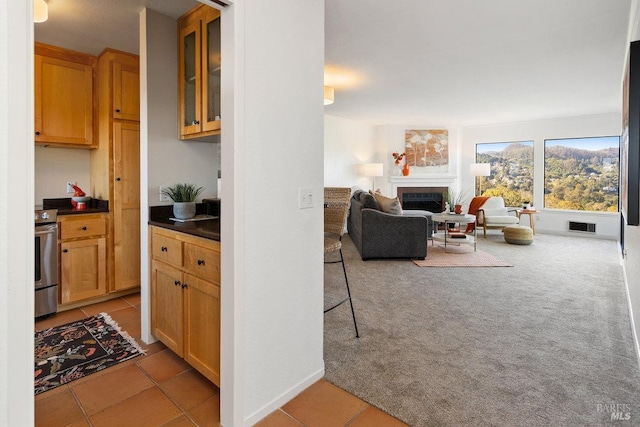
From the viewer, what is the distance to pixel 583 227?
6.79 m

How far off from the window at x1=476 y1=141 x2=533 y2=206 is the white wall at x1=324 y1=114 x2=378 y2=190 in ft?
7.83

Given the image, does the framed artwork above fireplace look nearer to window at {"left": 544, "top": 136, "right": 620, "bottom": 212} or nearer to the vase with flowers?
the vase with flowers

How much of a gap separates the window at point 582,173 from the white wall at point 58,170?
8116mm

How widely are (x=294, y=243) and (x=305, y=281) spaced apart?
0.24 metres

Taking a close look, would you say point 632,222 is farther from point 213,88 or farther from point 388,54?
point 213,88

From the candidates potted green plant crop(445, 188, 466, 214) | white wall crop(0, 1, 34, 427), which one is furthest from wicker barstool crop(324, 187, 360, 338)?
potted green plant crop(445, 188, 466, 214)

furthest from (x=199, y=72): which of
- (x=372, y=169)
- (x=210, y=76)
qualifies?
(x=372, y=169)

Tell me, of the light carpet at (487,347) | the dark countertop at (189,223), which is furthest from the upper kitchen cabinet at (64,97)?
the light carpet at (487,347)

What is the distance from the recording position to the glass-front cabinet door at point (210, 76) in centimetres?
215

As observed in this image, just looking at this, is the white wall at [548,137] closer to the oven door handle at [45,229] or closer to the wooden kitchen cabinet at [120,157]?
the wooden kitchen cabinet at [120,157]

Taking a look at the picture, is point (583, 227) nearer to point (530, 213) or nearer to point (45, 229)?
point (530, 213)

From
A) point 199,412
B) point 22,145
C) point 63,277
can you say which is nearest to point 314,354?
point 199,412

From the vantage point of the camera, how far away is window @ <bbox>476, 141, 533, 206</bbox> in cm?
743

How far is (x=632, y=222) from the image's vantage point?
2209 millimetres
